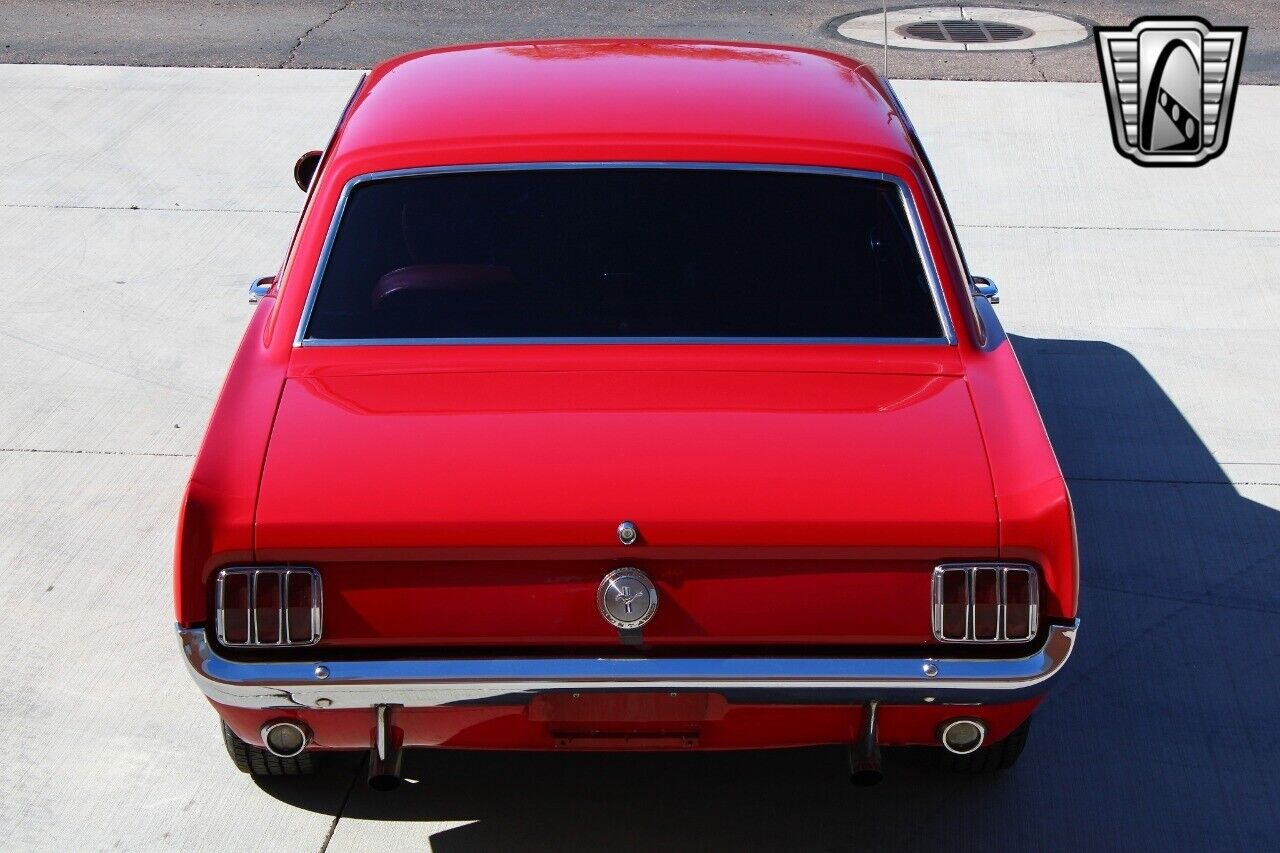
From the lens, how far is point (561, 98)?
13.9 ft

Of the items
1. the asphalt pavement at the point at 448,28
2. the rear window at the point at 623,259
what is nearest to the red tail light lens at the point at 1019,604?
→ the rear window at the point at 623,259

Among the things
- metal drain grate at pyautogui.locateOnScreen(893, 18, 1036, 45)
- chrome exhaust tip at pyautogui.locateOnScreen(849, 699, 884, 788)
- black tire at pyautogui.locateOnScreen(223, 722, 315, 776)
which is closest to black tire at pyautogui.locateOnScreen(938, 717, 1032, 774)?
chrome exhaust tip at pyautogui.locateOnScreen(849, 699, 884, 788)

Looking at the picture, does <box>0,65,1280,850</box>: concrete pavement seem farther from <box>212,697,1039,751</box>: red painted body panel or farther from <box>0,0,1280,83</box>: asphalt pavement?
<box>0,0,1280,83</box>: asphalt pavement

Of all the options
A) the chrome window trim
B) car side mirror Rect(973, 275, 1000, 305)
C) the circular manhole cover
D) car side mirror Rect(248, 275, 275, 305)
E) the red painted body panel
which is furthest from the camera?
the circular manhole cover

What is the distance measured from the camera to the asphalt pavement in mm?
11102

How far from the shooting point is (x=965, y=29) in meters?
12.1

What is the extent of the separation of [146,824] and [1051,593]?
2205 millimetres

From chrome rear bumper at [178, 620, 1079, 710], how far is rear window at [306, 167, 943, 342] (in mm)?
884

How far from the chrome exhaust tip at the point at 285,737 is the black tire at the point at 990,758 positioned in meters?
1.59

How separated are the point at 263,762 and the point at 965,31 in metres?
9.53

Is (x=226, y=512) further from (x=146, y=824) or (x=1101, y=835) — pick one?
(x=1101, y=835)

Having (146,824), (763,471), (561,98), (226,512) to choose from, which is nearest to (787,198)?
(561,98)

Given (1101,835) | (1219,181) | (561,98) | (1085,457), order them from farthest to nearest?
(1219,181), (1085,457), (561,98), (1101,835)

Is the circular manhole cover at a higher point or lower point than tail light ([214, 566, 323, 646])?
lower
